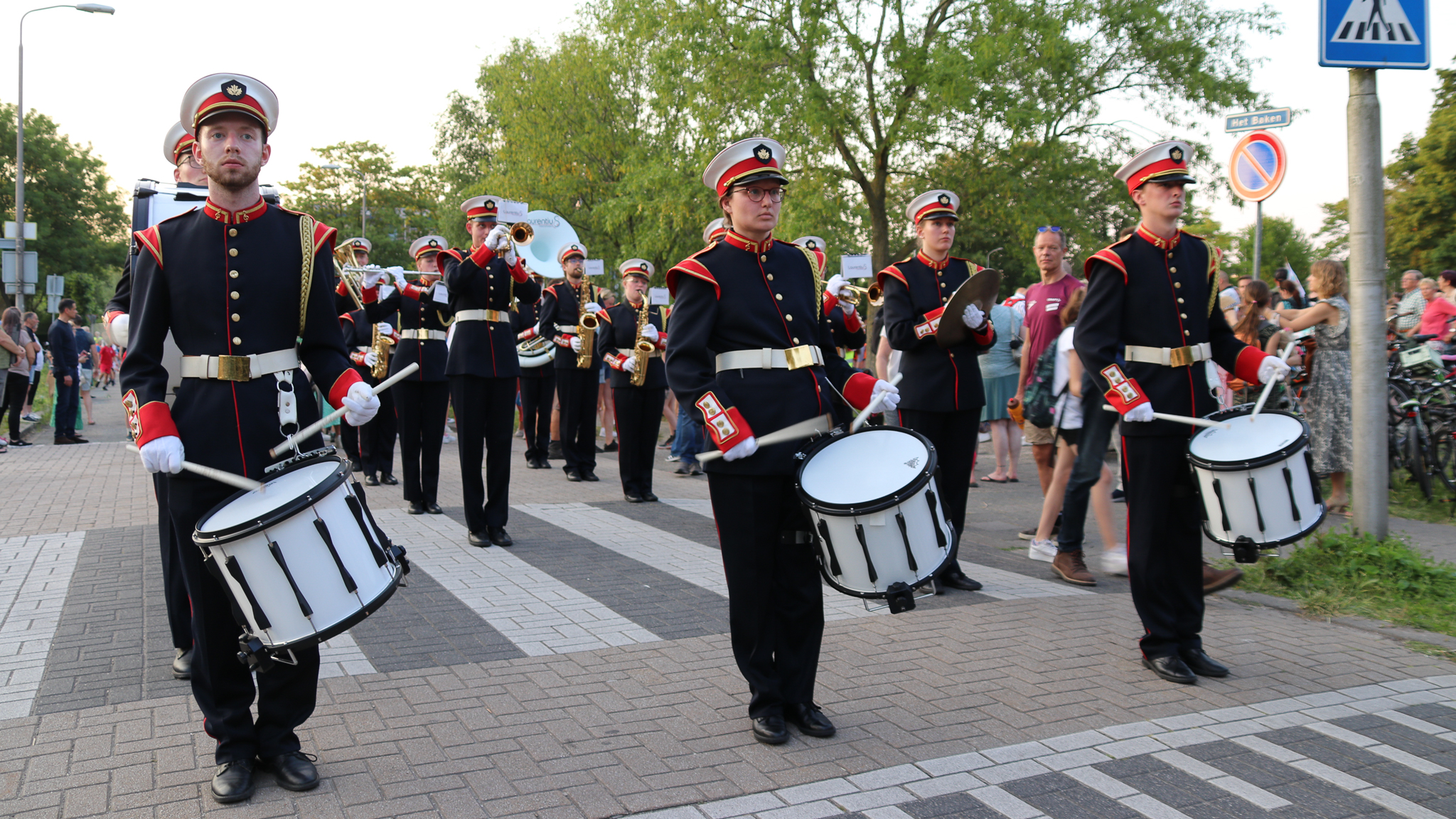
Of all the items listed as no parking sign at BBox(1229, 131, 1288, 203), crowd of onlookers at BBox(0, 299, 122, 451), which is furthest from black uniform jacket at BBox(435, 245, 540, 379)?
crowd of onlookers at BBox(0, 299, 122, 451)

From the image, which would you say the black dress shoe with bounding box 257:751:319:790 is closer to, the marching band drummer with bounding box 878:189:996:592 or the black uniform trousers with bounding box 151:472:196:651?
the black uniform trousers with bounding box 151:472:196:651

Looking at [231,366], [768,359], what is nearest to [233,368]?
[231,366]

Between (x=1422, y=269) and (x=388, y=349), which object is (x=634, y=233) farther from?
(x=1422, y=269)

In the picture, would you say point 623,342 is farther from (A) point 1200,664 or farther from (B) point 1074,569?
(A) point 1200,664

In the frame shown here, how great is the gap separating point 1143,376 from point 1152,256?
21.2 inches

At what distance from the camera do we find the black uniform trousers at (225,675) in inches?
143

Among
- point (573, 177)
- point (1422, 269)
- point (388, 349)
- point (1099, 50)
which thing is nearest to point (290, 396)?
point (388, 349)

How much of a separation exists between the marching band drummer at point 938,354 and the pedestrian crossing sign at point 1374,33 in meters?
2.35

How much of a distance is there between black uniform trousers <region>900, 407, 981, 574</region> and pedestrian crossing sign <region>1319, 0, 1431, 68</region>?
2950 mm

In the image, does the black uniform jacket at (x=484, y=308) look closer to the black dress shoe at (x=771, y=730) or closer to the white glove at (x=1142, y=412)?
the black dress shoe at (x=771, y=730)

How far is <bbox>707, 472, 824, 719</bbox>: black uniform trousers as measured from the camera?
4.14 m

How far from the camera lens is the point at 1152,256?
5.01 meters

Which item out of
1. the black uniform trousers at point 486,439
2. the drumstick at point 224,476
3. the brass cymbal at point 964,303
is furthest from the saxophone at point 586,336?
the drumstick at point 224,476

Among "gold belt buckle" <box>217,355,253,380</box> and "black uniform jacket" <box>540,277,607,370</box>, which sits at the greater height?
"black uniform jacket" <box>540,277,607,370</box>
